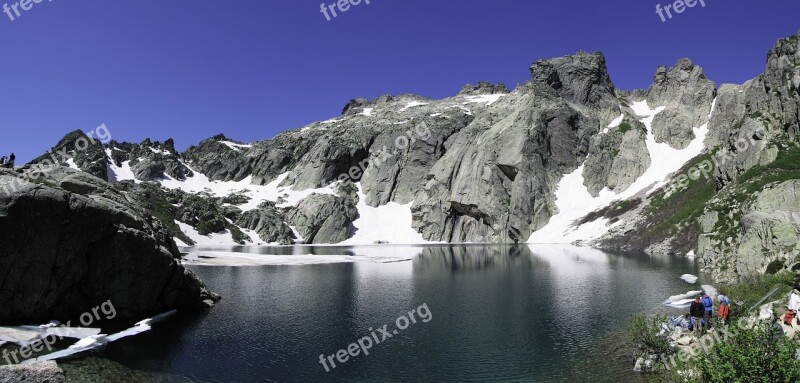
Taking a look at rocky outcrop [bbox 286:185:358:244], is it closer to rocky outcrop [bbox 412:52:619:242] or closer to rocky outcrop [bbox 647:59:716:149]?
rocky outcrop [bbox 412:52:619:242]

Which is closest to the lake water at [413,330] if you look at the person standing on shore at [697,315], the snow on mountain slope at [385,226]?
the person standing on shore at [697,315]

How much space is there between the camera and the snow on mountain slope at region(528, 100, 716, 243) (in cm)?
14338

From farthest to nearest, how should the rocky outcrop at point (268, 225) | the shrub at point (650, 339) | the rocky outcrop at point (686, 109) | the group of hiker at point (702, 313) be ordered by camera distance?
1. the rocky outcrop at point (686, 109)
2. the rocky outcrop at point (268, 225)
3. the group of hiker at point (702, 313)
4. the shrub at point (650, 339)

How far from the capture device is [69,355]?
27.1 metres

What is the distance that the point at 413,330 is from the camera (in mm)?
33438

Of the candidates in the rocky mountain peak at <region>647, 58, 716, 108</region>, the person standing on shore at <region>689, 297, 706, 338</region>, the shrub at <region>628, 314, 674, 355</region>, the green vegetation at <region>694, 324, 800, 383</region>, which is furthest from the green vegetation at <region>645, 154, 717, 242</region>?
the green vegetation at <region>694, 324, 800, 383</region>

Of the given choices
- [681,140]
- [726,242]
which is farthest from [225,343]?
[681,140]

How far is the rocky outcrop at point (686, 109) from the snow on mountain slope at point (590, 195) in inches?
108

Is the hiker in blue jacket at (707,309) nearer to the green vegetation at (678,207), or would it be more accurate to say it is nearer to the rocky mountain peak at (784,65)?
the green vegetation at (678,207)

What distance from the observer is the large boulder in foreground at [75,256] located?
3216cm

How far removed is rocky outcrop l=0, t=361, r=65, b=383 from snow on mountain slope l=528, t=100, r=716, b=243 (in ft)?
442

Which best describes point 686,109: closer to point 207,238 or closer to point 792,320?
point 207,238

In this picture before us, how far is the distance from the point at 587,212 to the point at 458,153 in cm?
5804

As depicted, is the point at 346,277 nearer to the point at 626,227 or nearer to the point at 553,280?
the point at 553,280
